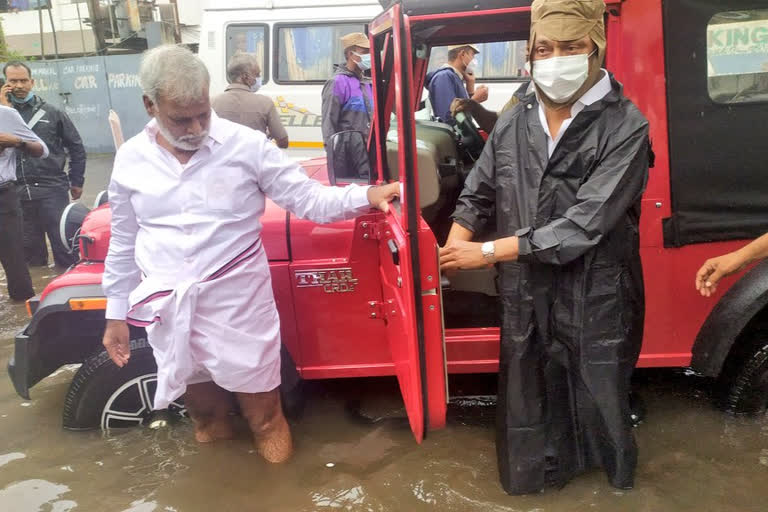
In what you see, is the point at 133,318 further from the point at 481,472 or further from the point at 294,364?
the point at 481,472

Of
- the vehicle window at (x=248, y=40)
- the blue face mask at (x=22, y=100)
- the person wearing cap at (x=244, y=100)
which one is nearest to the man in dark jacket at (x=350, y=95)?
the person wearing cap at (x=244, y=100)

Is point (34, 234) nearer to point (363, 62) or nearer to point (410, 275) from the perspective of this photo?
point (363, 62)

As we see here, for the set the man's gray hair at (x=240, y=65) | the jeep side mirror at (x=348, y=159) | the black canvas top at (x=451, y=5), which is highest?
the man's gray hair at (x=240, y=65)

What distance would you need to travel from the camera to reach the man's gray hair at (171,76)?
7.54 feet

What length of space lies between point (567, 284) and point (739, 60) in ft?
3.82

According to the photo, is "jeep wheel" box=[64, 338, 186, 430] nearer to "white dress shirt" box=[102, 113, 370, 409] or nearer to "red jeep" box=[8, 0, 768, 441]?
"red jeep" box=[8, 0, 768, 441]

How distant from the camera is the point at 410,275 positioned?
2.03m

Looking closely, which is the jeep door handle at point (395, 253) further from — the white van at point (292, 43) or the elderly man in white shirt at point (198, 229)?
the white van at point (292, 43)

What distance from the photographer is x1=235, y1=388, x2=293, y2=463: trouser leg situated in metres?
2.79

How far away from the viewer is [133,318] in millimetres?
2477

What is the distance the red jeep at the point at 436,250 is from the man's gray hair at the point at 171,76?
610 millimetres

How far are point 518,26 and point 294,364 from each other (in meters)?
1.80

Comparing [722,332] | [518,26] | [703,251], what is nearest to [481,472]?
[722,332]

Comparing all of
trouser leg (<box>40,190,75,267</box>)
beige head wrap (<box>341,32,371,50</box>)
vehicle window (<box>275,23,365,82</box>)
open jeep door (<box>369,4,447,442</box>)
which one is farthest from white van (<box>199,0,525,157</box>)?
open jeep door (<box>369,4,447,442</box>)
